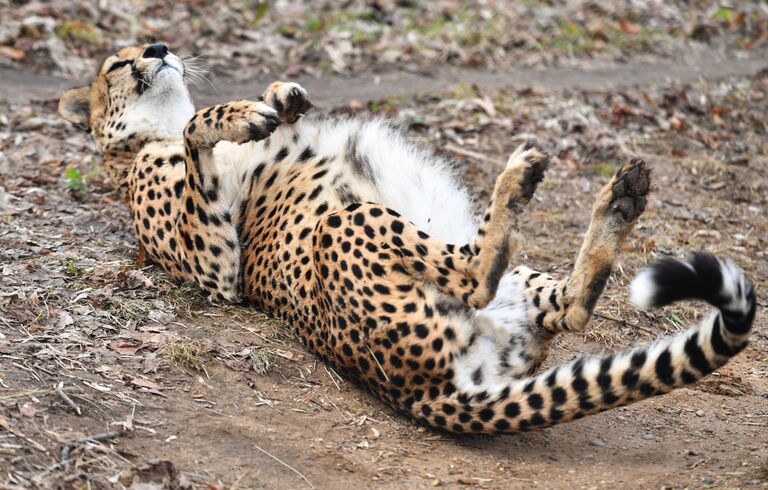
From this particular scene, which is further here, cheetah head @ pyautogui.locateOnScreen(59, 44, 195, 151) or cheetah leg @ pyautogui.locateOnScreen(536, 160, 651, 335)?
cheetah head @ pyautogui.locateOnScreen(59, 44, 195, 151)

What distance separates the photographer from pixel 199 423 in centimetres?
377

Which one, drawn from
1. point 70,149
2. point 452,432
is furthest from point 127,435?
point 70,149

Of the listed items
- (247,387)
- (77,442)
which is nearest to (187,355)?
(247,387)

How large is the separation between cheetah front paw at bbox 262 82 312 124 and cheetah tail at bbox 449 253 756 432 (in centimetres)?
198

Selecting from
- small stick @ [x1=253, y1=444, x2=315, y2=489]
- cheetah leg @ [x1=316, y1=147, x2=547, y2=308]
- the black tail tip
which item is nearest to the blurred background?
cheetah leg @ [x1=316, y1=147, x2=547, y2=308]

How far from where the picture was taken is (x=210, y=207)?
4777 millimetres

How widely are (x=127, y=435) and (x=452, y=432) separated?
131 centimetres

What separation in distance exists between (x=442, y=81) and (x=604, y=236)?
5.11m

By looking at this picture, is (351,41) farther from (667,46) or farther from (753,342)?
(753,342)

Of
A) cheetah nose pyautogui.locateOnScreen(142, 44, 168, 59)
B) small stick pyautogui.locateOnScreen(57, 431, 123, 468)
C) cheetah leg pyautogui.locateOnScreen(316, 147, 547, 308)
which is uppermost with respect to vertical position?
cheetah nose pyautogui.locateOnScreen(142, 44, 168, 59)

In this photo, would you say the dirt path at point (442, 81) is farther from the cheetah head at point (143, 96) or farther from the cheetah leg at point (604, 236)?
the cheetah leg at point (604, 236)

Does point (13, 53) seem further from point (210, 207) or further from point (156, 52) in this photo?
point (210, 207)

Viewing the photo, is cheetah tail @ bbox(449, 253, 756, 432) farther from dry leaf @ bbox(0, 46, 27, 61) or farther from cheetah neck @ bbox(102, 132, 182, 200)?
dry leaf @ bbox(0, 46, 27, 61)

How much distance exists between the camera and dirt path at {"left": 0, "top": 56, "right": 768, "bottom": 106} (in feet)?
26.6
